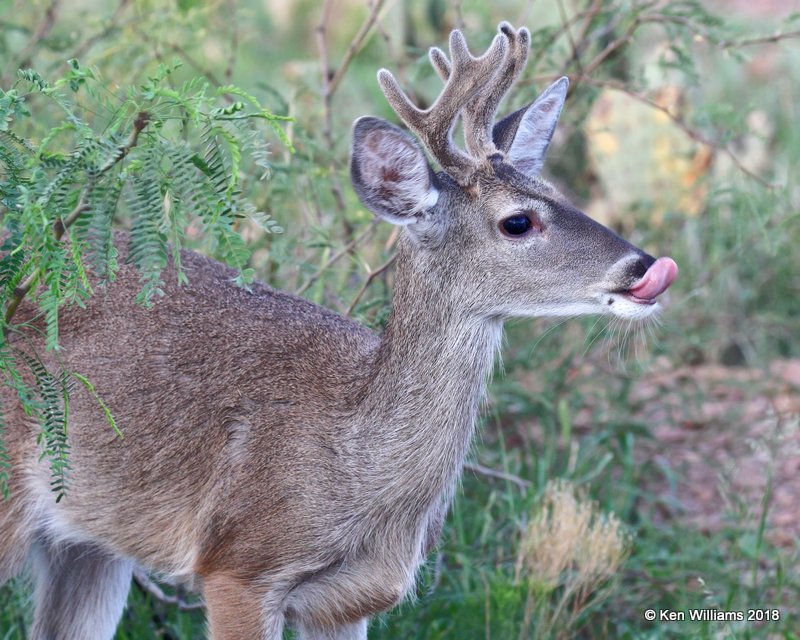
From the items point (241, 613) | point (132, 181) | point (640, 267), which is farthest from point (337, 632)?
point (132, 181)

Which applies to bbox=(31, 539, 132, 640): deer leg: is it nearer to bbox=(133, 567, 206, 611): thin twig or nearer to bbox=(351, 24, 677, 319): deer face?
bbox=(133, 567, 206, 611): thin twig

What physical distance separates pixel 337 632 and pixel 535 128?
1.86m

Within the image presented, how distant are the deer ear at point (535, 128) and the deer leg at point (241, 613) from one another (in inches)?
66.4

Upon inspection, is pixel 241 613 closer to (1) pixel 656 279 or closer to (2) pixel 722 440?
(1) pixel 656 279

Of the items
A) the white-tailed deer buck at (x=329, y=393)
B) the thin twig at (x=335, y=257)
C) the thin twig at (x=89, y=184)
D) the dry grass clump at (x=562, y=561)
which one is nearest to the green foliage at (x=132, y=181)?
the thin twig at (x=89, y=184)

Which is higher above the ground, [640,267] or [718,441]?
[640,267]

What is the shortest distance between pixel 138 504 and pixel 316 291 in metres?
1.37

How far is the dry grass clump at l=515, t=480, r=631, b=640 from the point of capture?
4.66 meters

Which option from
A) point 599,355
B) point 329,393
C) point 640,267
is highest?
point 640,267

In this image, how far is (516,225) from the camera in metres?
3.96

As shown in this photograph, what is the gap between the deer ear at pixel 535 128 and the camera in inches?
171

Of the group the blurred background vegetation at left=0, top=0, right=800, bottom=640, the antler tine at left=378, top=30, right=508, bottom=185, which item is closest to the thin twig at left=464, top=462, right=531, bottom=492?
the blurred background vegetation at left=0, top=0, right=800, bottom=640

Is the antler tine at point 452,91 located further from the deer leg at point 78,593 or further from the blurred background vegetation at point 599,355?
the deer leg at point 78,593

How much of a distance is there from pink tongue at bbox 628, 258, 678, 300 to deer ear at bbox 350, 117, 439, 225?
70cm
